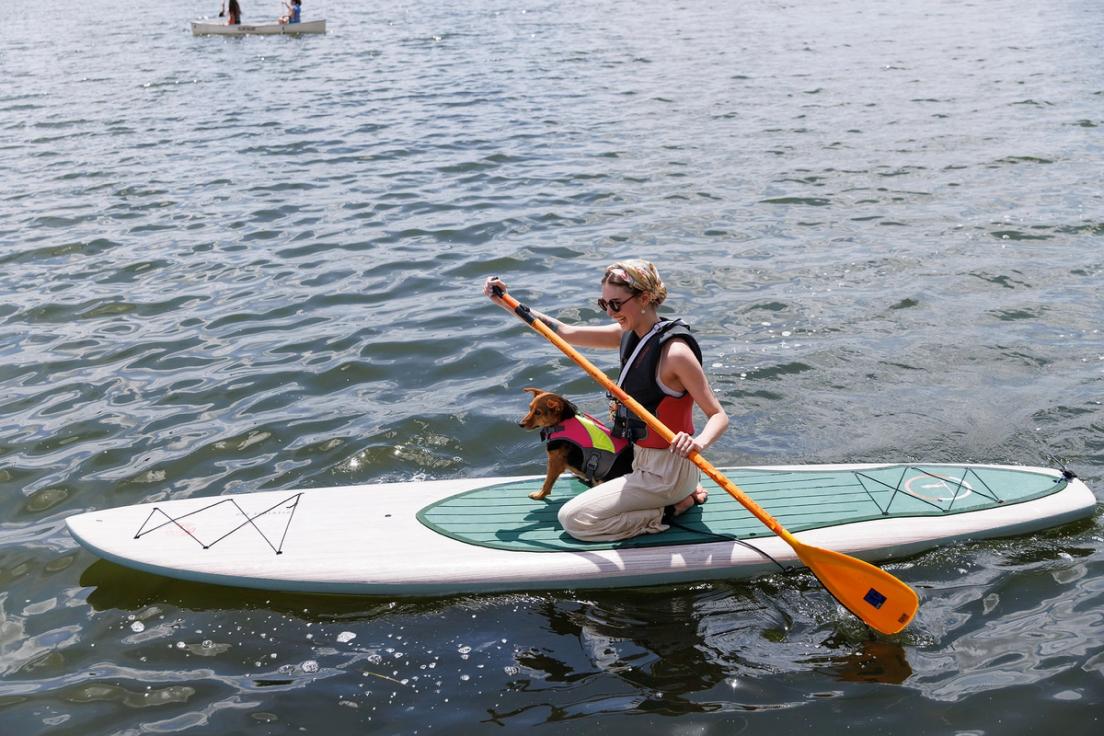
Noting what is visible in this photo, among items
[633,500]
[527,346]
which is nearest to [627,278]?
[633,500]

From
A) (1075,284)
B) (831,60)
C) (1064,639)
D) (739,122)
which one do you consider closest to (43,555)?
(1064,639)

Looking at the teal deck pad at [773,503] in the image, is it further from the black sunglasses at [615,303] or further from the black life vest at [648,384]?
the black sunglasses at [615,303]

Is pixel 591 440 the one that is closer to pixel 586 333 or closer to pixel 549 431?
pixel 549 431

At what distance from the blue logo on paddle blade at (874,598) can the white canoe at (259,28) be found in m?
26.7

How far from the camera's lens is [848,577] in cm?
521

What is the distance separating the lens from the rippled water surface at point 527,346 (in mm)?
4977

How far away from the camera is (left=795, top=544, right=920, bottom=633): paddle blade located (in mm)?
A: 5055

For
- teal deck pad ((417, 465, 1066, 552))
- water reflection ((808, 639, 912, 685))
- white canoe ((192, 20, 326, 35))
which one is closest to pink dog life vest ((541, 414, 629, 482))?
teal deck pad ((417, 465, 1066, 552))

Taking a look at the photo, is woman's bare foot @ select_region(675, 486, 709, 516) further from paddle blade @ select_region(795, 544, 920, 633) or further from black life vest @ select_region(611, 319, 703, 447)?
paddle blade @ select_region(795, 544, 920, 633)

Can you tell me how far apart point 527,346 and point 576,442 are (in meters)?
3.09

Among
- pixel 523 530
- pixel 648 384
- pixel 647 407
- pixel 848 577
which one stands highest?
pixel 648 384

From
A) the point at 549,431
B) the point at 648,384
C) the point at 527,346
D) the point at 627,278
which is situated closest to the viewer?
the point at 627,278

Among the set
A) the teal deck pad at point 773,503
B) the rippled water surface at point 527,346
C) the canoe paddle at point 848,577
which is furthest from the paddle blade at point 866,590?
the teal deck pad at point 773,503

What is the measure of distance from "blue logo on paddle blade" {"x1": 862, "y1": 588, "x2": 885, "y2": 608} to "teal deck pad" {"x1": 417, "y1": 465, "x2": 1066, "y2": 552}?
2.14 feet
